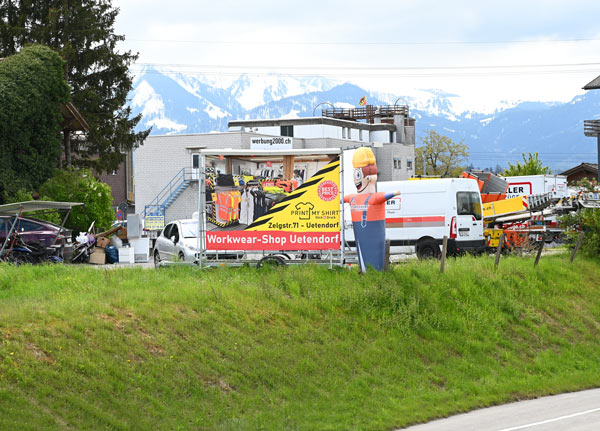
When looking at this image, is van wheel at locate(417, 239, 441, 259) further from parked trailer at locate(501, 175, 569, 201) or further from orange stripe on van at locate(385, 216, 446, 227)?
parked trailer at locate(501, 175, 569, 201)

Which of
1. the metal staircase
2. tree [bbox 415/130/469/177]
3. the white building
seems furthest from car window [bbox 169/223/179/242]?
tree [bbox 415/130/469/177]

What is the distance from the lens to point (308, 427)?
1157 cm

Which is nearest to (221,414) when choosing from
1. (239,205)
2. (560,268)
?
(239,205)

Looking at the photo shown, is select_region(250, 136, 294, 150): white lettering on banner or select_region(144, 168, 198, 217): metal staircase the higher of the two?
select_region(250, 136, 294, 150): white lettering on banner

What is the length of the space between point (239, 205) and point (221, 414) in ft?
27.2

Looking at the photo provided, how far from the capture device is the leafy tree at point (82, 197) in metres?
36.2

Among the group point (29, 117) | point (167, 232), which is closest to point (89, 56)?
point (29, 117)

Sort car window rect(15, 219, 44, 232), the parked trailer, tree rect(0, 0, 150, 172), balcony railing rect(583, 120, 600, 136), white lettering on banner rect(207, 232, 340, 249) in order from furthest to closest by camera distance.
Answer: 1. balcony railing rect(583, 120, 600, 136)
2. tree rect(0, 0, 150, 172)
3. the parked trailer
4. car window rect(15, 219, 44, 232)
5. white lettering on banner rect(207, 232, 340, 249)

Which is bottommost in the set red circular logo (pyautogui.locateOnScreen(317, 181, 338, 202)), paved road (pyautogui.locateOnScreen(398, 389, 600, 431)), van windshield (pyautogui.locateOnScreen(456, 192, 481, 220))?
paved road (pyautogui.locateOnScreen(398, 389, 600, 431))

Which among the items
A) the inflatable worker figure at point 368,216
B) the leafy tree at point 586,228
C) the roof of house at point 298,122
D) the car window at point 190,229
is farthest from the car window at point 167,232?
the roof of house at point 298,122

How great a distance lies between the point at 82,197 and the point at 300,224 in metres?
20.6

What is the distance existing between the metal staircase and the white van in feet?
118

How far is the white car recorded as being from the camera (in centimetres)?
2339

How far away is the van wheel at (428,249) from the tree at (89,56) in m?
27.9
